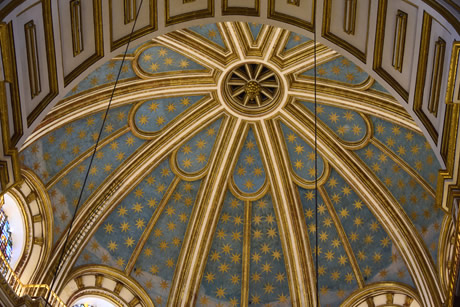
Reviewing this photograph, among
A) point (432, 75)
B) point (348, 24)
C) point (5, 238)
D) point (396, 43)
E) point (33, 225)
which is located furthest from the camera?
point (33, 225)

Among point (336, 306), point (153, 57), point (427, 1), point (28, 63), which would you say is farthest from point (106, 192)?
point (427, 1)

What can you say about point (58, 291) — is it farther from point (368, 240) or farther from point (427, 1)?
point (427, 1)

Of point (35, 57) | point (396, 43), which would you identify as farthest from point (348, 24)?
point (35, 57)

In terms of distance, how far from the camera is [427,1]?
10.5 metres

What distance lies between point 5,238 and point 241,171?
6.81 m

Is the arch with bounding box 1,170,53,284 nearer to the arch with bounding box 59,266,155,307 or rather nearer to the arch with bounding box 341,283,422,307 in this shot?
the arch with bounding box 59,266,155,307

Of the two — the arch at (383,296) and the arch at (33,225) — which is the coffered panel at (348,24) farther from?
the arch at (33,225)

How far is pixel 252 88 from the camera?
19734 millimetres

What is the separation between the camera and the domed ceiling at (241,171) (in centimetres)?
1823

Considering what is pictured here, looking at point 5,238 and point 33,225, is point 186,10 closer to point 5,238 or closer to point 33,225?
point 5,238

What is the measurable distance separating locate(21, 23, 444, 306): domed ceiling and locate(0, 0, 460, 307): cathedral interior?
0.13 feet

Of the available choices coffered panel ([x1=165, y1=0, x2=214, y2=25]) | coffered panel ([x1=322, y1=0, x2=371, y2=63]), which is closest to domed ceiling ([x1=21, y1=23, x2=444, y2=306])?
coffered panel ([x1=165, y1=0, x2=214, y2=25])

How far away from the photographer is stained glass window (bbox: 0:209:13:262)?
1615 centimetres

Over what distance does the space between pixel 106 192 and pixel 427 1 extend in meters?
11.0
